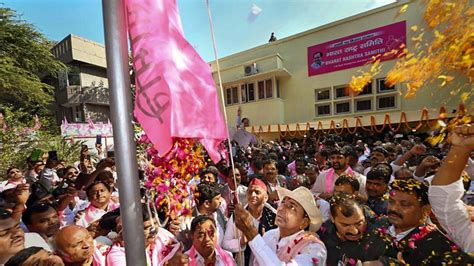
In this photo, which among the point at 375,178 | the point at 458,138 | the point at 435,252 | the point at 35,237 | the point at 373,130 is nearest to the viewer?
the point at 458,138

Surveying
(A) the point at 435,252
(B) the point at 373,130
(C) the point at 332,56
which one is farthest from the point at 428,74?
(C) the point at 332,56

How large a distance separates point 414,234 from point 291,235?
0.82 meters

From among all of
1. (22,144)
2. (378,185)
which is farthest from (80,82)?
(378,185)

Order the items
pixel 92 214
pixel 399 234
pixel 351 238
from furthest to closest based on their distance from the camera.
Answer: pixel 92 214
pixel 351 238
pixel 399 234

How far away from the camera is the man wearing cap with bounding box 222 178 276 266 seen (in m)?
2.61

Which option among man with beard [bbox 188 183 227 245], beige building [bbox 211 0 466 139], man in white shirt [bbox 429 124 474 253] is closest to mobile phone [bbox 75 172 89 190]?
man with beard [bbox 188 183 227 245]

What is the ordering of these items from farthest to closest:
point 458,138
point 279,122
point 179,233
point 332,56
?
point 279,122 < point 332,56 < point 179,233 < point 458,138

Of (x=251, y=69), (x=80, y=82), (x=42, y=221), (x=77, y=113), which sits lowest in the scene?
(x=42, y=221)

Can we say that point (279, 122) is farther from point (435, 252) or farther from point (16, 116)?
point (435, 252)

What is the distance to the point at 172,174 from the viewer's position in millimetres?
2188

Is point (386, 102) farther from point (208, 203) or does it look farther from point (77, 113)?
point (77, 113)

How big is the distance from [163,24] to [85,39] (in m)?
24.4

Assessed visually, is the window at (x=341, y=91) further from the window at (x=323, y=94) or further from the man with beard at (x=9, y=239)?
the man with beard at (x=9, y=239)

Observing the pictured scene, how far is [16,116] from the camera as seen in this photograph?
42.9 feet
